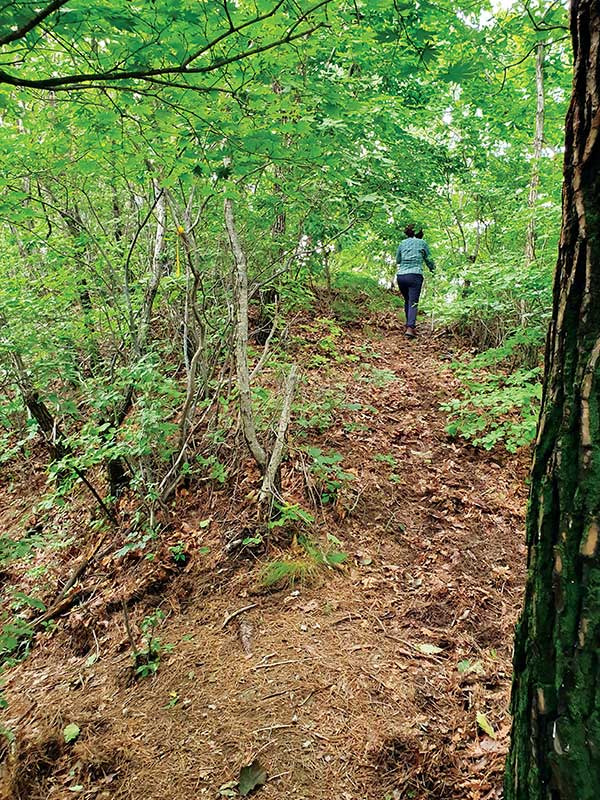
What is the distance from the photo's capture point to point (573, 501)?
1031 millimetres

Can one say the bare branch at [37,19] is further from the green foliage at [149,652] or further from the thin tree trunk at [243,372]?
the green foliage at [149,652]

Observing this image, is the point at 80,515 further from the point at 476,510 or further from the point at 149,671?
the point at 476,510

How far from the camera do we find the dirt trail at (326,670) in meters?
2.29

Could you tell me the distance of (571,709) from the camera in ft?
3.34

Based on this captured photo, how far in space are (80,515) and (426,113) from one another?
28.4 feet

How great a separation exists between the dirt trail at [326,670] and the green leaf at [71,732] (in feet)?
0.12

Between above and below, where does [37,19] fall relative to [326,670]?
above

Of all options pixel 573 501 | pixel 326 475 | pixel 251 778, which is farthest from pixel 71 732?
pixel 573 501

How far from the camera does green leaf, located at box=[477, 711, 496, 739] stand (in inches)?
89.5

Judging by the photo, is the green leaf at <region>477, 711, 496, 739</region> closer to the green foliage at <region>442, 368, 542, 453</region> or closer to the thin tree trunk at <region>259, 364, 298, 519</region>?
the thin tree trunk at <region>259, 364, 298, 519</region>

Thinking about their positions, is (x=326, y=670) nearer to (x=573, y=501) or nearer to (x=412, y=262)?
(x=573, y=501)

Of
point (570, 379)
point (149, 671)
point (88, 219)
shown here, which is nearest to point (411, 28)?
point (570, 379)

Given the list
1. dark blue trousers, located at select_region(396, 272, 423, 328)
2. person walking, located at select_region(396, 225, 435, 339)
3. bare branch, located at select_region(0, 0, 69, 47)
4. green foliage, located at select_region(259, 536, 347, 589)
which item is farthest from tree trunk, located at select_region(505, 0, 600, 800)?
dark blue trousers, located at select_region(396, 272, 423, 328)

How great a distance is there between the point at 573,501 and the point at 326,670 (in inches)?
91.8
